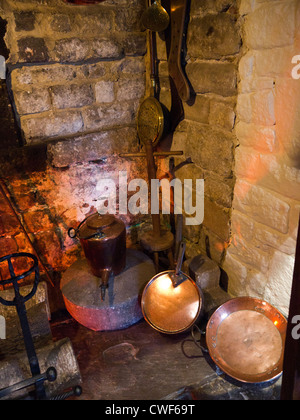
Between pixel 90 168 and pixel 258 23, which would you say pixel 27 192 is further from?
pixel 258 23

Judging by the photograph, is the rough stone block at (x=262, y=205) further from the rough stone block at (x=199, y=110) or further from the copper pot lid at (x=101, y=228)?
the copper pot lid at (x=101, y=228)

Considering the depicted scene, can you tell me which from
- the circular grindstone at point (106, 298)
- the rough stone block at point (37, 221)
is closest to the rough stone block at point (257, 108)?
the circular grindstone at point (106, 298)

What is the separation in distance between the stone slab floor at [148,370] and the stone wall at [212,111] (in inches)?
31.4

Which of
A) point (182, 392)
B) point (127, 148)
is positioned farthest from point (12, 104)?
point (182, 392)

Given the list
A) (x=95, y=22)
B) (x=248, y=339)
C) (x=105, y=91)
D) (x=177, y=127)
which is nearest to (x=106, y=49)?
(x=95, y=22)

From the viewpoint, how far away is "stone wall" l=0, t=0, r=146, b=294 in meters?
2.42

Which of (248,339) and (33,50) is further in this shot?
(33,50)

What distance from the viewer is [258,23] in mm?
1902

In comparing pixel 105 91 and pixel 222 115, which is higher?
pixel 105 91

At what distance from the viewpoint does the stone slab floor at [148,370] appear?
2.07 metres

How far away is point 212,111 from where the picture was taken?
239cm

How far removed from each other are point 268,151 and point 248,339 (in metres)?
1.21

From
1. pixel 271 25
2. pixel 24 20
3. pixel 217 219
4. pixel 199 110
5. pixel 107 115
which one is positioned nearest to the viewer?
pixel 271 25

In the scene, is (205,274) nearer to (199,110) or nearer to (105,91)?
(199,110)
